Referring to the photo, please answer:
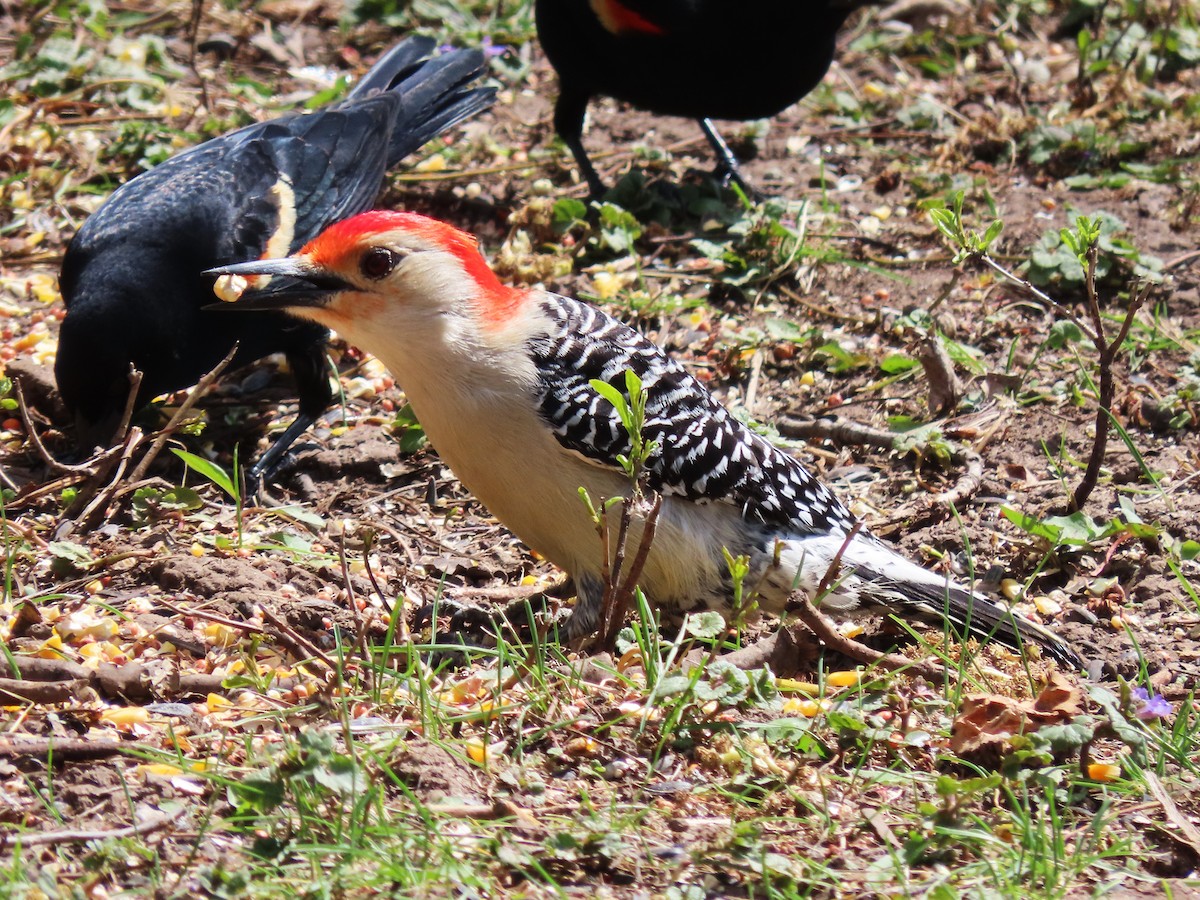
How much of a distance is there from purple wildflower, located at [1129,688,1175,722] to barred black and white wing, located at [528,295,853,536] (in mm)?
1138

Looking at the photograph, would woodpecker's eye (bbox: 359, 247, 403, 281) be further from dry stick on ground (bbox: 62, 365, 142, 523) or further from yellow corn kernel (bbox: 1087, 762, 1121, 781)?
yellow corn kernel (bbox: 1087, 762, 1121, 781)

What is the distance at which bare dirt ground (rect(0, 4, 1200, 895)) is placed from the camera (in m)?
3.21

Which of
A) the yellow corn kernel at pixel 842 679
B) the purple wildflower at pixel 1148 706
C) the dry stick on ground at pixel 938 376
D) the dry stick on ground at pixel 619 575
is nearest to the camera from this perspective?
the purple wildflower at pixel 1148 706

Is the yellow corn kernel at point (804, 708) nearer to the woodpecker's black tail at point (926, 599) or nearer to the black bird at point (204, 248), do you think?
the woodpecker's black tail at point (926, 599)

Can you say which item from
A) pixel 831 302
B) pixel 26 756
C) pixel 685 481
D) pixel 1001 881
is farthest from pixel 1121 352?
pixel 26 756

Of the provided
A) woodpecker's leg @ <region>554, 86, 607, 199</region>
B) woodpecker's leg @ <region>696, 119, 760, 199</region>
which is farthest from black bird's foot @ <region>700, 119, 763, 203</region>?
woodpecker's leg @ <region>554, 86, 607, 199</region>

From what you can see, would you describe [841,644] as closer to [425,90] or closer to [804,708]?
[804,708]

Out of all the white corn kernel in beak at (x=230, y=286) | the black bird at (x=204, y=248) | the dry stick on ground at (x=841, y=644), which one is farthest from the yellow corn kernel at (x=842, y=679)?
the black bird at (x=204, y=248)

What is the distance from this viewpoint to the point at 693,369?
559 cm

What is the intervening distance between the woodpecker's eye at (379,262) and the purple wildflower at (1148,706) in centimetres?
221

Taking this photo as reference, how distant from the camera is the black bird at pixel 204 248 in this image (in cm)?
485

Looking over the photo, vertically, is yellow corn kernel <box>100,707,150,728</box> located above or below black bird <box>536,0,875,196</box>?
below

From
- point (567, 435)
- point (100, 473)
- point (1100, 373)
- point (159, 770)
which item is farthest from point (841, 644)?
point (100, 473)

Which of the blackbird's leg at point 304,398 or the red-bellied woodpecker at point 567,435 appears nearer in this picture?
the red-bellied woodpecker at point 567,435
